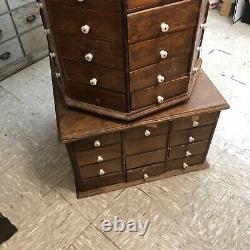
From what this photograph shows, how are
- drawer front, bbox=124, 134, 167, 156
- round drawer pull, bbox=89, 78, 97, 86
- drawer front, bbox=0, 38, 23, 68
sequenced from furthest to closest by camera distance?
drawer front, bbox=0, 38, 23, 68 → drawer front, bbox=124, 134, 167, 156 → round drawer pull, bbox=89, 78, 97, 86

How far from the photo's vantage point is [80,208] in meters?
1.74

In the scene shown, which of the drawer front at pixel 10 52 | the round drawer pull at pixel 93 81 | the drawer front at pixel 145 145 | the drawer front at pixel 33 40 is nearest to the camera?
the round drawer pull at pixel 93 81

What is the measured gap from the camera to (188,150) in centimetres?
176

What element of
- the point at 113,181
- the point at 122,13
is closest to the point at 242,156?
the point at 113,181

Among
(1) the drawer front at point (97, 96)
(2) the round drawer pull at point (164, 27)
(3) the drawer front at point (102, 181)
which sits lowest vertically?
(3) the drawer front at point (102, 181)

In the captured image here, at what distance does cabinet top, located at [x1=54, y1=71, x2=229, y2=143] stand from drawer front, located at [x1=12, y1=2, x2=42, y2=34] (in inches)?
51.5

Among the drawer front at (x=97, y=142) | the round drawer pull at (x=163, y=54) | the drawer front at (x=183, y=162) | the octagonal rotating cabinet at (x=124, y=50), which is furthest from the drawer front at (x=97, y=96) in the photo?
the drawer front at (x=183, y=162)

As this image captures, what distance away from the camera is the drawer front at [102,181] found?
1741 millimetres

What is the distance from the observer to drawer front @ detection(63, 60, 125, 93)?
1309 mm

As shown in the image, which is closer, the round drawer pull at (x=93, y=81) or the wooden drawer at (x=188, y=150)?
the round drawer pull at (x=93, y=81)

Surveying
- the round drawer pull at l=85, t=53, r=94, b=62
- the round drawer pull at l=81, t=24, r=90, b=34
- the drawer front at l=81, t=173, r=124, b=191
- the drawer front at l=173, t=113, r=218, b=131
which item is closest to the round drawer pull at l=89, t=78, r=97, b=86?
the round drawer pull at l=85, t=53, r=94, b=62

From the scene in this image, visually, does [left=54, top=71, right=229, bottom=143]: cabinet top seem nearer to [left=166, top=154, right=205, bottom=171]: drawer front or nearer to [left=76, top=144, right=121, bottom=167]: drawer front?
[left=76, top=144, right=121, bottom=167]: drawer front

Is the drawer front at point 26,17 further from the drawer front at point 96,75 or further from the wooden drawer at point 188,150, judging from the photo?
the wooden drawer at point 188,150

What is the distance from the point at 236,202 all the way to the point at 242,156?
0.37 meters
